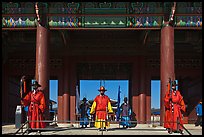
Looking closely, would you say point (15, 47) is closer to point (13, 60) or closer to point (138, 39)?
point (13, 60)

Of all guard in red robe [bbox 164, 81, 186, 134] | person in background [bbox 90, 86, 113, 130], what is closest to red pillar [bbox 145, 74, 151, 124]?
person in background [bbox 90, 86, 113, 130]

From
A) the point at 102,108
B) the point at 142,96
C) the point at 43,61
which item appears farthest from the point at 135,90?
the point at 43,61

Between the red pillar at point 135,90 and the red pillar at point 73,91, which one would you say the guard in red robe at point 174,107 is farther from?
the red pillar at point 73,91

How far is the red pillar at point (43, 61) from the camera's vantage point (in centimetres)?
1240

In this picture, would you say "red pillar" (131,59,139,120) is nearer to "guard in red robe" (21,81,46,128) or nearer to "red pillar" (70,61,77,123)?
"red pillar" (70,61,77,123)

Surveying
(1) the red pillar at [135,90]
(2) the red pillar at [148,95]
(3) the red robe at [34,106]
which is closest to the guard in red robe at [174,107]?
(3) the red robe at [34,106]

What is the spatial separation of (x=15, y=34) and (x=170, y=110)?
30.1 ft

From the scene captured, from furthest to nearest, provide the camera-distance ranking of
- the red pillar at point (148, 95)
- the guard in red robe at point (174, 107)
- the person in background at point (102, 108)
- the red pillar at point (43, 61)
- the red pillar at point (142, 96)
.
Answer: the red pillar at point (148, 95) → the red pillar at point (142, 96) → the red pillar at point (43, 61) → the person in background at point (102, 108) → the guard in red robe at point (174, 107)

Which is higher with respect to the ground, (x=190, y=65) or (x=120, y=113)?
(x=190, y=65)

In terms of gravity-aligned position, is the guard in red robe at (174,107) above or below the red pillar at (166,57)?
below

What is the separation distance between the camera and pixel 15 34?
16.6 meters

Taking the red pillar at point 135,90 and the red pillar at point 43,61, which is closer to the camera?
the red pillar at point 43,61

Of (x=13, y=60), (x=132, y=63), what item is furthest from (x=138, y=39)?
(x=13, y=60)

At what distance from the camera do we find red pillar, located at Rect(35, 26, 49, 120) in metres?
12.4
